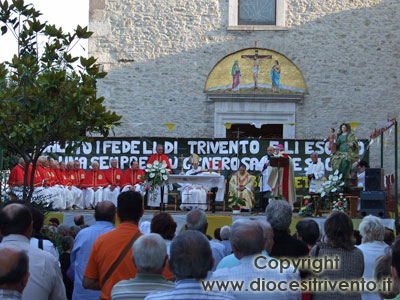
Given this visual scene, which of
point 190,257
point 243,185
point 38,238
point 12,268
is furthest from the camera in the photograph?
point 243,185

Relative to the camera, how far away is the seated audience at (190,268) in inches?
134

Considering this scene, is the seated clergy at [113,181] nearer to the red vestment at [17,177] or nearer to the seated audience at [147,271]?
the red vestment at [17,177]

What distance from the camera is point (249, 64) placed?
20.6 meters

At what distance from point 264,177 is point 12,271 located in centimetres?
1348

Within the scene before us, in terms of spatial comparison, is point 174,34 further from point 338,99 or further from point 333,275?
point 333,275

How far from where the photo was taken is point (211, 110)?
68.3 feet

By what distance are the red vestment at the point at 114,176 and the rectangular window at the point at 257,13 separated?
6375 millimetres

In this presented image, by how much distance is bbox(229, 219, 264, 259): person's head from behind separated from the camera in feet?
12.9

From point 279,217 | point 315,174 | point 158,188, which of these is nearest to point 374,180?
point 315,174

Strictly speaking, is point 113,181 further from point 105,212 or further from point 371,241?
point 371,241

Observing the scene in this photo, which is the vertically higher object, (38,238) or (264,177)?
(264,177)

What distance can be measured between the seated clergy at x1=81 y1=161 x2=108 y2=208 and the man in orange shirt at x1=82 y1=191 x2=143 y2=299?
507 inches

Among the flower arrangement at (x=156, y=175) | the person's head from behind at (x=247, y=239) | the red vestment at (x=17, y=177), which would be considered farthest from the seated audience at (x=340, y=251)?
the red vestment at (x=17, y=177)

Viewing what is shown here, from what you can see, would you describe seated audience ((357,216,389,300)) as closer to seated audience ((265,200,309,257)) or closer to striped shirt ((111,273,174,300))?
seated audience ((265,200,309,257))
